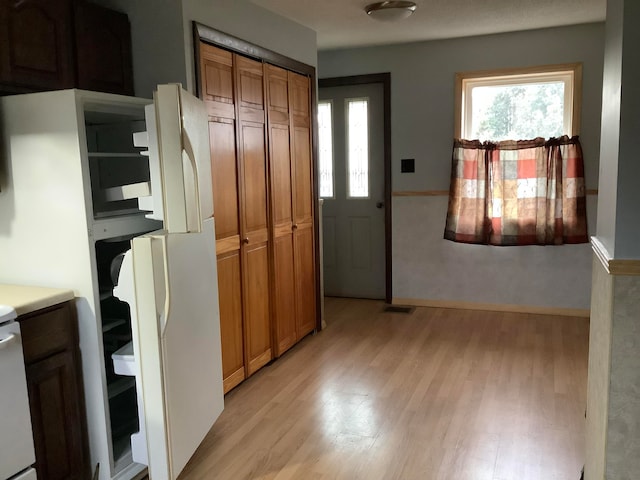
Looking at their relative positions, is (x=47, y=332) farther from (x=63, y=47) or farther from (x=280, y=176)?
(x=280, y=176)

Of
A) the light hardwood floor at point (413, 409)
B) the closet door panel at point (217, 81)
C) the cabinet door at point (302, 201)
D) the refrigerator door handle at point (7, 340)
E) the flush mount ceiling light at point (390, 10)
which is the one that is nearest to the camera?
the refrigerator door handle at point (7, 340)

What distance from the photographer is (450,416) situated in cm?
270

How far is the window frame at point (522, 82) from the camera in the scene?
411 centimetres

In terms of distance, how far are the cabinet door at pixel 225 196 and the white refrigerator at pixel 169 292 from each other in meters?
0.63

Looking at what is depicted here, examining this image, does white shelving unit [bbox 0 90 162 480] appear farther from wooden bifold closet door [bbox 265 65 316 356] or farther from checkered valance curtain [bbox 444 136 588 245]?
checkered valance curtain [bbox 444 136 588 245]

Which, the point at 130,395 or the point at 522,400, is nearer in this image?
the point at 130,395

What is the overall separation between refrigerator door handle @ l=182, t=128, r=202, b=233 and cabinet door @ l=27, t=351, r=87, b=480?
71 cm

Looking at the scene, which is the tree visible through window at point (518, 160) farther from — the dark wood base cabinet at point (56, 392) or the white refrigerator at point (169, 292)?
the dark wood base cabinet at point (56, 392)

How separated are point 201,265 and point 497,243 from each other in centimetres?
292

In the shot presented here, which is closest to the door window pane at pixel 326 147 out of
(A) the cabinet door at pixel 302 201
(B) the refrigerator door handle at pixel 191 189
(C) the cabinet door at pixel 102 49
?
(A) the cabinet door at pixel 302 201

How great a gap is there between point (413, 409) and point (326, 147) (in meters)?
2.86

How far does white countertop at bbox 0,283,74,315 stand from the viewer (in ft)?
6.00

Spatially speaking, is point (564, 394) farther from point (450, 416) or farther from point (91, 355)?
point (91, 355)

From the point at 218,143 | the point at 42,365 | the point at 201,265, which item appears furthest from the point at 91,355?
the point at 218,143
